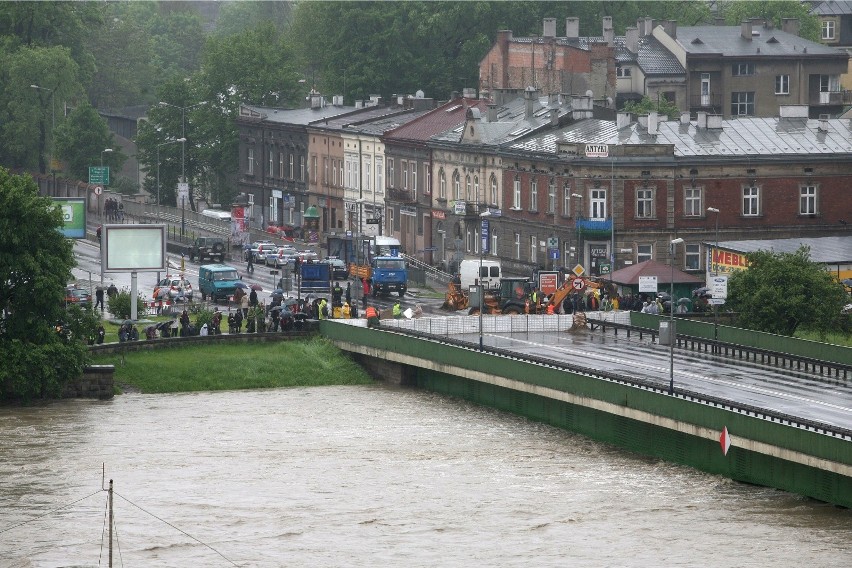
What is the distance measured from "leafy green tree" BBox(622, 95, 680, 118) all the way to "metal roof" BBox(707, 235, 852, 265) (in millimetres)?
38986

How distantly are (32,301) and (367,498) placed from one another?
22.1 metres

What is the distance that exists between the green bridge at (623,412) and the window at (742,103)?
6342cm

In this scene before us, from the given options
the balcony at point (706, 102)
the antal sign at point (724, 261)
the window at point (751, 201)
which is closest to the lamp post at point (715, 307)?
the antal sign at point (724, 261)

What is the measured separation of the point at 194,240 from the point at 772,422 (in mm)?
72367

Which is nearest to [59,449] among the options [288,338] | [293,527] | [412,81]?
[293,527]

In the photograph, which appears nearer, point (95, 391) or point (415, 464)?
point (415, 464)

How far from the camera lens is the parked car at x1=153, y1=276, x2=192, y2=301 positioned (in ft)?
351

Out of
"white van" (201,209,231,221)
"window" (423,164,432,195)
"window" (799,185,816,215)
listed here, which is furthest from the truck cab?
"white van" (201,209,231,221)

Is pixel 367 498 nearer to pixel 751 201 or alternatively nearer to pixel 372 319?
pixel 372 319

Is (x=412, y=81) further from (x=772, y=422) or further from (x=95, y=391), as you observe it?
(x=772, y=422)

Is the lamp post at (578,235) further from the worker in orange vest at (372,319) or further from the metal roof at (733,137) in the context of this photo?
the worker in orange vest at (372,319)

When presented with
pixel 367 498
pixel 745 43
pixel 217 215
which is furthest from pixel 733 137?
pixel 367 498

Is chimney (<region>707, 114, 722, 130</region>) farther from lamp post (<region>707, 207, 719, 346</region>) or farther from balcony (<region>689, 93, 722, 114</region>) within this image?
balcony (<region>689, 93, 722, 114</region>)

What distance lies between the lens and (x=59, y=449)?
75.1 metres
